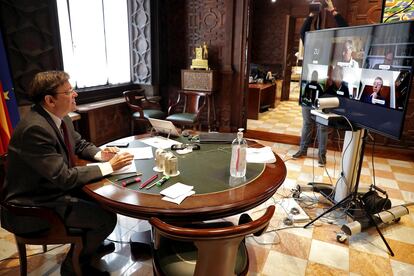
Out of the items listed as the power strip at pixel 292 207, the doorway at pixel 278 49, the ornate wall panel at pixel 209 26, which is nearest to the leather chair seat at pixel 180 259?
the power strip at pixel 292 207

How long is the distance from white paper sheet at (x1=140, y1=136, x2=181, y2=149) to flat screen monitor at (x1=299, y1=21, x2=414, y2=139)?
1.43 meters

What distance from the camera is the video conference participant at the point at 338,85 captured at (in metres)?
2.34

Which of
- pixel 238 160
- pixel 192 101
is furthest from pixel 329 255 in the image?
pixel 192 101

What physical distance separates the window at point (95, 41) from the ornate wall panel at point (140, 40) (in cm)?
10

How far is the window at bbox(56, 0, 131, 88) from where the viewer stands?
3633mm

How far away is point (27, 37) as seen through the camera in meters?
2.86

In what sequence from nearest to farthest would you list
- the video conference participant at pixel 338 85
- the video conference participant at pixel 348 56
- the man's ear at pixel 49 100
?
1. the man's ear at pixel 49 100
2. the video conference participant at pixel 348 56
3. the video conference participant at pixel 338 85

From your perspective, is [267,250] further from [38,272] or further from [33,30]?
[33,30]

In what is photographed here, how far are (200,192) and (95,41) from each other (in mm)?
3593

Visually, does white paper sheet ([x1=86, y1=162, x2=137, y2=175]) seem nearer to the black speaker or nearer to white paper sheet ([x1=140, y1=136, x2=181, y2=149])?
white paper sheet ([x1=140, y1=136, x2=181, y2=149])

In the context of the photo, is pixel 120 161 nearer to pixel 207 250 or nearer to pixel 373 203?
pixel 207 250

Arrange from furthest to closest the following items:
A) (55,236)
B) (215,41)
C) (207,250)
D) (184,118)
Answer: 1. (215,41)
2. (184,118)
3. (55,236)
4. (207,250)

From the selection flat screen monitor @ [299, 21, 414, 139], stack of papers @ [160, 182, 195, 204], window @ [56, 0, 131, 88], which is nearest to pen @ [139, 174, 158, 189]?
stack of papers @ [160, 182, 195, 204]

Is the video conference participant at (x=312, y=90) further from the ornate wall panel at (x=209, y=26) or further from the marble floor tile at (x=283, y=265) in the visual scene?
the ornate wall panel at (x=209, y=26)
